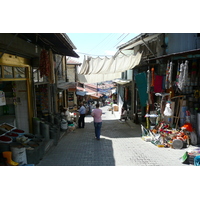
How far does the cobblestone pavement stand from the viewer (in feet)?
17.8

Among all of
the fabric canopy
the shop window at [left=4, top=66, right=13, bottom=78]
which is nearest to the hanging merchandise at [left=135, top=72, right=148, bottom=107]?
the fabric canopy

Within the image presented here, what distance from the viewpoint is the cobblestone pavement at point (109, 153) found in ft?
17.8

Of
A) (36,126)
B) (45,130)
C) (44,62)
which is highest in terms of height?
(44,62)

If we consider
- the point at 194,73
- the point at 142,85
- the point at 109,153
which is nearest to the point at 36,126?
the point at 109,153

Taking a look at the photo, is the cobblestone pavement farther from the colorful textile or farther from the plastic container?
the colorful textile

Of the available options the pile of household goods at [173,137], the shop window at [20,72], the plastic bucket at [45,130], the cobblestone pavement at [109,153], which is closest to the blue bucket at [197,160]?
the cobblestone pavement at [109,153]

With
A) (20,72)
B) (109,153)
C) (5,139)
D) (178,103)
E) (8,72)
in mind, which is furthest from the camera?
(178,103)

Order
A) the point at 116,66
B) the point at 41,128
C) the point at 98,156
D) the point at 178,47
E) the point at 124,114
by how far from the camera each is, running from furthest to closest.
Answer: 1. the point at 124,114
2. the point at 116,66
3. the point at 178,47
4. the point at 41,128
5. the point at 98,156

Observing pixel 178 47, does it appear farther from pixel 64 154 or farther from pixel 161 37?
pixel 64 154

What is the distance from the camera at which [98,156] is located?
5918 mm

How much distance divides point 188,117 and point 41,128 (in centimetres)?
622

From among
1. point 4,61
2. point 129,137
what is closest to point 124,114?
point 129,137

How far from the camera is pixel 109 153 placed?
625 cm

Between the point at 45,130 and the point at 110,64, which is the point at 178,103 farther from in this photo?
the point at 45,130
